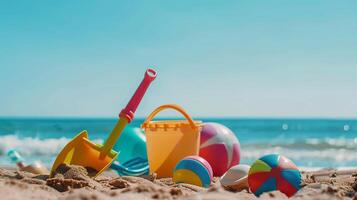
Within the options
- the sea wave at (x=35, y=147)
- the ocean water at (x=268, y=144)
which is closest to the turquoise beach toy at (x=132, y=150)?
the ocean water at (x=268, y=144)

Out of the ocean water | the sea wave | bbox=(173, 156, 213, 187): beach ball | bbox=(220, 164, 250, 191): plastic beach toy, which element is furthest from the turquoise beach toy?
the sea wave

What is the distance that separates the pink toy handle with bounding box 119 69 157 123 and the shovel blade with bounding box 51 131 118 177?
454mm

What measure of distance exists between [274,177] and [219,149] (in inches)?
80.2

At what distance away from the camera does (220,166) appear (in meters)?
6.03

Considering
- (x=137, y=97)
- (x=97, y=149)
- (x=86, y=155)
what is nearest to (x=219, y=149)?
(x=137, y=97)

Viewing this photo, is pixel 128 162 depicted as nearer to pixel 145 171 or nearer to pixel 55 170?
pixel 145 171

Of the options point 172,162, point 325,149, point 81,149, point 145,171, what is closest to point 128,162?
point 145,171

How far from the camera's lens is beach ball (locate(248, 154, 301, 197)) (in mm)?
4039

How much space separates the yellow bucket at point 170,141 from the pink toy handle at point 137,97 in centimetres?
66

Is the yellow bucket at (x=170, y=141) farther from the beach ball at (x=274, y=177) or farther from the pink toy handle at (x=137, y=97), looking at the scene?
the beach ball at (x=274, y=177)

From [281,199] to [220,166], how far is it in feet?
9.43

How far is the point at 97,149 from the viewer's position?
4992mm

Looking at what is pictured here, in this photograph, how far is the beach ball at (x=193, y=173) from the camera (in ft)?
15.4

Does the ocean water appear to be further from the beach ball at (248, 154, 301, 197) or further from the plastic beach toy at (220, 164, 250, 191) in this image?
the beach ball at (248, 154, 301, 197)
